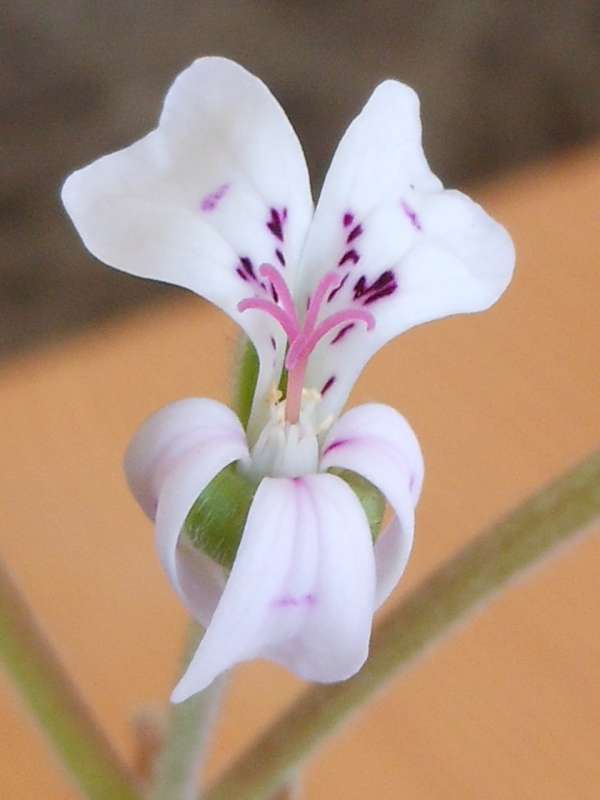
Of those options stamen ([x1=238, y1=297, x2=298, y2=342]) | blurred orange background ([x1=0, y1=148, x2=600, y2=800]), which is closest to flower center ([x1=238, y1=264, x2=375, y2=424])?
stamen ([x1=238, y1=297, x2=298, y2=342])

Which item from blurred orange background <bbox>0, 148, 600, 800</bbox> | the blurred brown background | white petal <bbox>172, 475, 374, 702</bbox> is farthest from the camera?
the blurred brown background

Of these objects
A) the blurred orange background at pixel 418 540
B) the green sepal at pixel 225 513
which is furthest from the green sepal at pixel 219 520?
the blurred orange background at pixel 418 540

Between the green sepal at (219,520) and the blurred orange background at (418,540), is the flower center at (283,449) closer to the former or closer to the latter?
the green sepal at (219,520)

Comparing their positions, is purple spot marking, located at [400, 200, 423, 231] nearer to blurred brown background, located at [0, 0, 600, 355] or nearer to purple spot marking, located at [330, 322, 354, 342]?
purple spot marking, located at [330, 322, 354, 342]

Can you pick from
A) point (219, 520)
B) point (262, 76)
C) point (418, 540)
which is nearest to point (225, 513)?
point (219, 520)

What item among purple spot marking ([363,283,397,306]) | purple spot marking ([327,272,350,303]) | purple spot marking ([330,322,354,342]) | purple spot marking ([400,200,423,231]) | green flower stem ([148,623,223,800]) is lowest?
green flower stem ([148,623,223,800])

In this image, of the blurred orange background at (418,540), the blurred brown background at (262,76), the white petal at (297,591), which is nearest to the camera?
the white petal at (297,591)
